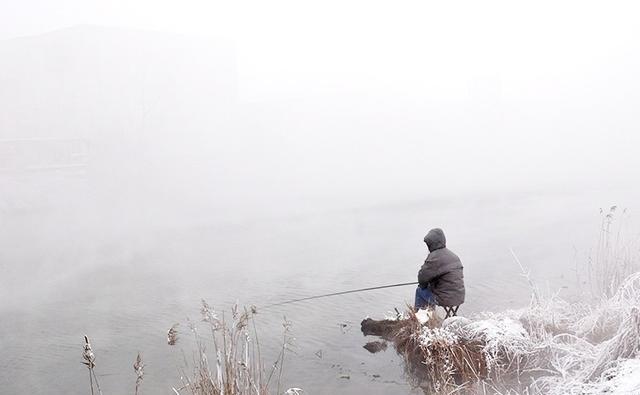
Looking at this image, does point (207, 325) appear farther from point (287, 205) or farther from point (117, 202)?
point (117, 202)

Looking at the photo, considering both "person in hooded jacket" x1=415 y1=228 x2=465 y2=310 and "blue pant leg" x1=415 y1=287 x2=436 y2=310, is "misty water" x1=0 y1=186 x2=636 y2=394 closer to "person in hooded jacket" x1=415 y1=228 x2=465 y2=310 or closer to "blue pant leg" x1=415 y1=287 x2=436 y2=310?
"blue pant leg" x1=415 y1=287 x2=436 y2=310

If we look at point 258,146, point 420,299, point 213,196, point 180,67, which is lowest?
point 420,299

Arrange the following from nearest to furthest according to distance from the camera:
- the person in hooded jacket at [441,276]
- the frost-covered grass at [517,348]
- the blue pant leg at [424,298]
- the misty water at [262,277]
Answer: the frost-covered grass at [517,348], the person in hooded jacket at [441,276], the blue pant leg at [424,298], the misty water at [262,277]

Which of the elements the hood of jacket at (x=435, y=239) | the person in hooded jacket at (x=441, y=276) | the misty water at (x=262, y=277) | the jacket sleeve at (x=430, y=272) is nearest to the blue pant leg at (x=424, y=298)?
the person in hooded jacket at (x=441, y=276)

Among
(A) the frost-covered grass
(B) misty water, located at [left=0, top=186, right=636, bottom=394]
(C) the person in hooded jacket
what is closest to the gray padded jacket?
(C) the person in hooded jacket

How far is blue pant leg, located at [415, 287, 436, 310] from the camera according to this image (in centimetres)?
806

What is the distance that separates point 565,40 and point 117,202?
9815 cm

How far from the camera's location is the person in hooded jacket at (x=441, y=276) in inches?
313

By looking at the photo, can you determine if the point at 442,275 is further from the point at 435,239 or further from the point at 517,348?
the point at 517,348

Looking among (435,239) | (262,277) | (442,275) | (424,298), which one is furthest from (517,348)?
(262,277)

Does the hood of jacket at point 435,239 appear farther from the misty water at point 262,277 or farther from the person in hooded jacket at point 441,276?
the misty water at point 262,277

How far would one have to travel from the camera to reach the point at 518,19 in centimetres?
→ 12581

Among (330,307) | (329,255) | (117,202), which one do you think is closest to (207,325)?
(330,307)

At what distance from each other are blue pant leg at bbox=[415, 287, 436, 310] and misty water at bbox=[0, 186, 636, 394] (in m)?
0.85
